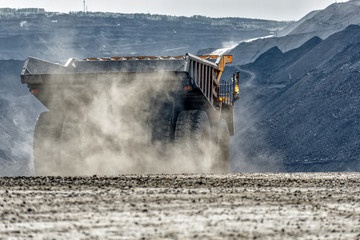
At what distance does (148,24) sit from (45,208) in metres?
72.3

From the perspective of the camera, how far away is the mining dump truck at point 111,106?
12.2 metres

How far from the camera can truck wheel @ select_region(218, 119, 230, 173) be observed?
1544 centimetres

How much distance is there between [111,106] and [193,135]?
1767 millimetres

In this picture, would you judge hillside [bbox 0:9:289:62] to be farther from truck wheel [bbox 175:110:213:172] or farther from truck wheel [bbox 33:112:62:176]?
truck wheel [bbox 33:112:62:176]

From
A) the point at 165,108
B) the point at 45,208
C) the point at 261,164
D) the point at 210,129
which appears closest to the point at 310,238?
the point at 45,208

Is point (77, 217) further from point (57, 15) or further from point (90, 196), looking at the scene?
point (57, 15)

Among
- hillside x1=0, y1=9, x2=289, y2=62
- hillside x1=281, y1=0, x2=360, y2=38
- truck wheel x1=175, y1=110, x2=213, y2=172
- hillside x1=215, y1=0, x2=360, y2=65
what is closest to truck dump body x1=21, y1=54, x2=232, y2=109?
truck wheel x1=175, y1=110, x2=213, y2=172

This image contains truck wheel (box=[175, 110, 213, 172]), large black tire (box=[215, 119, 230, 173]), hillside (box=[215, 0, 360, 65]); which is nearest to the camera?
truck wheel (box=[175, 110, 213, 172])

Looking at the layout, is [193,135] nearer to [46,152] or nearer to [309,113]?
[46,152]

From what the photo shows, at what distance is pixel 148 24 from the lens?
252 ft

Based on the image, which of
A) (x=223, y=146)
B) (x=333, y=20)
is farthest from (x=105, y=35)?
(x=223, y=146)

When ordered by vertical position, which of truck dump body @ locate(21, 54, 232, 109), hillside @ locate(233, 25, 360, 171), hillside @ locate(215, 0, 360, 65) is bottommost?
hillside @ locate(233, 25, 360, 171)

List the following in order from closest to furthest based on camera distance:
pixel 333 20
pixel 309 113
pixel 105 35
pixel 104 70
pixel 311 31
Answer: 1. pixel 104 70
2. pixel 309 113
3. pixel 333 20
4. pixel 311 31
5. pixel 105 35

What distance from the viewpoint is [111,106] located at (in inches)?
493
